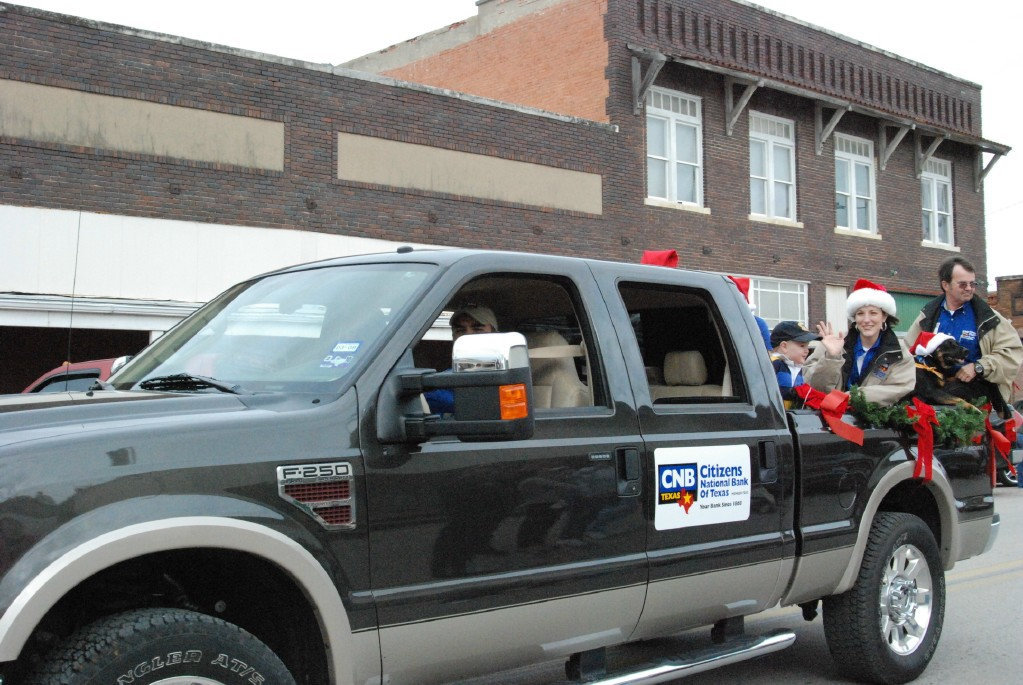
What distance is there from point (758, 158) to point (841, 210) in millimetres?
3146

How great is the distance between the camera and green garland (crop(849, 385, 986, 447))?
5.65 metres

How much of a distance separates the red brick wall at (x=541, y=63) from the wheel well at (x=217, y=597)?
62.9ft

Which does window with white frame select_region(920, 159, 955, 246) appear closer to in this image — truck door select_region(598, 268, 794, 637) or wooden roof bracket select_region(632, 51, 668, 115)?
wooden roof bracket select_region(632, 51, 668, 115)

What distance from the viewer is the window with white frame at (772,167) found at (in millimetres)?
24609

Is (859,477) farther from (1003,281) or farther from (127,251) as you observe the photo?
(1003,281)

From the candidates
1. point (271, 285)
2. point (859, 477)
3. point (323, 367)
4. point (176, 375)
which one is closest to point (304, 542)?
point (323, 367)

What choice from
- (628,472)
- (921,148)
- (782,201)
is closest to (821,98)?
(782,201)

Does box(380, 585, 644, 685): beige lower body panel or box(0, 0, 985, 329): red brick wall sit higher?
box(0, 0, 985, 329): red brick wall

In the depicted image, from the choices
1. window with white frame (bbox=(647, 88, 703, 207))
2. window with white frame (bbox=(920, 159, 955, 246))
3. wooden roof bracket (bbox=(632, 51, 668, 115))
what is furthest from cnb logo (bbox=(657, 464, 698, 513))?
window with white frame (bbox=(920, 159, 955, 246))

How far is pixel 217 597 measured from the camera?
3.57 metres

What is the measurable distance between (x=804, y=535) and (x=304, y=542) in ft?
8.63

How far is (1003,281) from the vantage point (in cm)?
3341

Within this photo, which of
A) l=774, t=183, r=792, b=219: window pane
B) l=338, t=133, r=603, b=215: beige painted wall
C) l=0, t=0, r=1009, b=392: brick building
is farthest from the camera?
l=774, t=183, r=792, b=219: window pane

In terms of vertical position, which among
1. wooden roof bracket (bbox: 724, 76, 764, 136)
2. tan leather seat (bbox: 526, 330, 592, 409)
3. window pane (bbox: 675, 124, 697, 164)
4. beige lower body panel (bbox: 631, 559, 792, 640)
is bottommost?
beige lower body panel (bbox: 631, 559, 792, 640)
